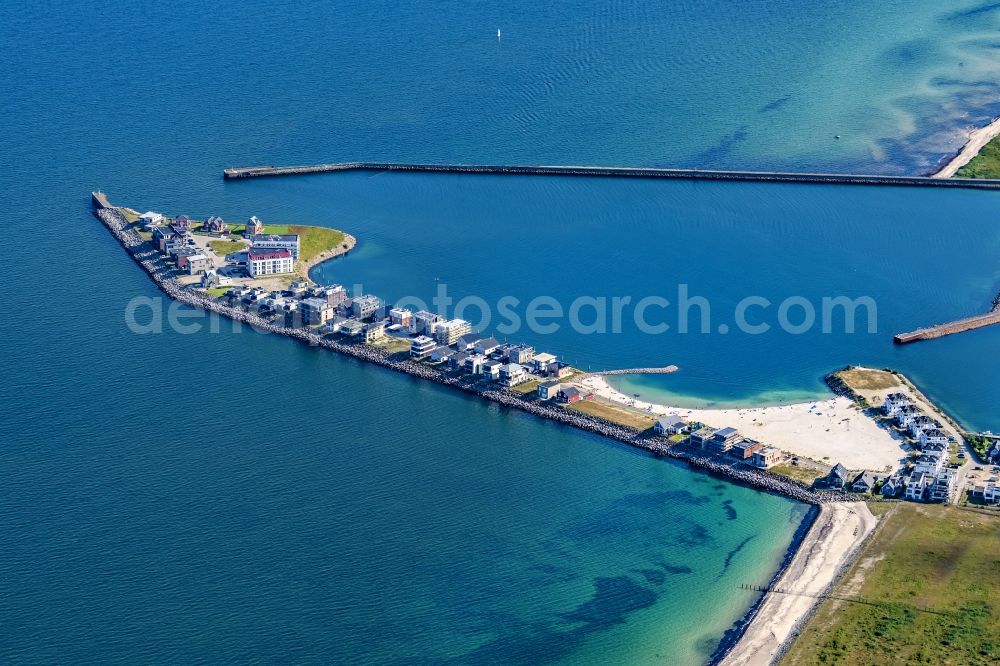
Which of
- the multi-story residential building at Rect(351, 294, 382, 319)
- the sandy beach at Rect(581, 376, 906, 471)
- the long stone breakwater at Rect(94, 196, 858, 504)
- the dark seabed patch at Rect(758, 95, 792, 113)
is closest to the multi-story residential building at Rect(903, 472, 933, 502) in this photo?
the long stone breakwater at Rect(94, 196, 858, 504)

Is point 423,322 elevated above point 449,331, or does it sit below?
above

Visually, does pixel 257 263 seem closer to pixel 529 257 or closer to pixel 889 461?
pixel 529 257

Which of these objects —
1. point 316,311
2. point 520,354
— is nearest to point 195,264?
point 316,311

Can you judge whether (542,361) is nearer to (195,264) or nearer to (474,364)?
(474,364)

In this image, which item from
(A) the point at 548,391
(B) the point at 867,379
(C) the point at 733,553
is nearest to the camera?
(C) the point at 733,553

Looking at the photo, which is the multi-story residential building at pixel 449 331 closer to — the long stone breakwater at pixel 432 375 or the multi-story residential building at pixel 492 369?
the long stone breakwater at pixel 432 375

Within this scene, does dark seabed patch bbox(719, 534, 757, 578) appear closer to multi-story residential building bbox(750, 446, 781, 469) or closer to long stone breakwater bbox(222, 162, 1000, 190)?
multi-story residential building bbox(750, 446, 781, 469)
